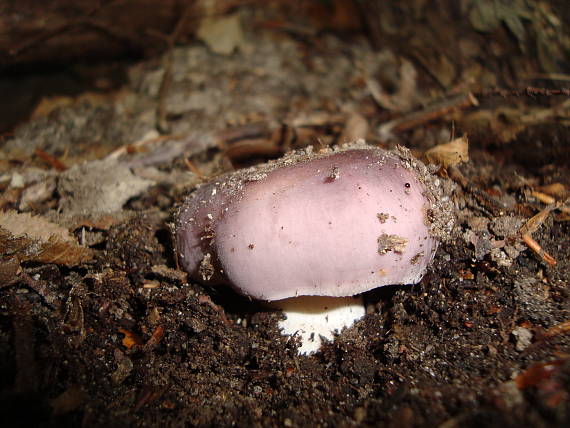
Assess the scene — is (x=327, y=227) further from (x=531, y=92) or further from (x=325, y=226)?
(x=531, y=92)

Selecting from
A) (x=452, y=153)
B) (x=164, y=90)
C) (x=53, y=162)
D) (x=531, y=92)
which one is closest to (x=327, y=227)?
(x=452, y=153)

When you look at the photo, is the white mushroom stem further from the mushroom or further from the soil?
the mushroom

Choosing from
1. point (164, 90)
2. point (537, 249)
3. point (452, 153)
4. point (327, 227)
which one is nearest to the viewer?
point (327, 227)

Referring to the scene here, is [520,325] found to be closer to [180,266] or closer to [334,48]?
[180,266]

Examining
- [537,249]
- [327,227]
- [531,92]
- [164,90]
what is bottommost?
[164,90]

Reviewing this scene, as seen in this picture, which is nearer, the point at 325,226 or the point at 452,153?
the point at 325,226

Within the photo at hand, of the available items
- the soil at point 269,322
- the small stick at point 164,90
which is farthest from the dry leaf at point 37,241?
the small stick at point 164,90

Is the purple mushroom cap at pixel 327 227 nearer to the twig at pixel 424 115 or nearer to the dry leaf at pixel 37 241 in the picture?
the dry leaf at pixel 37 241

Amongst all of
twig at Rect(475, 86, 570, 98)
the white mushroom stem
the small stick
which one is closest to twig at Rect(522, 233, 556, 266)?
twig at Rect(475, 86, 570, 98)
